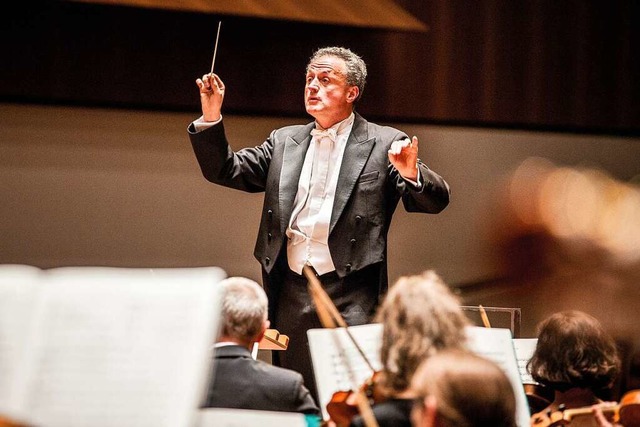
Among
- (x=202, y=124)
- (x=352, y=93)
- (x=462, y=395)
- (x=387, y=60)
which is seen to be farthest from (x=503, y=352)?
(x=387, y=60)

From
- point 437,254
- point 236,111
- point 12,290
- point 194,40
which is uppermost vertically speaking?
point 194,40

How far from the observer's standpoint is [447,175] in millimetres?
5324

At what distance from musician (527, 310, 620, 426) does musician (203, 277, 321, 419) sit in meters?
0.81

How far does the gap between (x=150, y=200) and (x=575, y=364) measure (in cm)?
280

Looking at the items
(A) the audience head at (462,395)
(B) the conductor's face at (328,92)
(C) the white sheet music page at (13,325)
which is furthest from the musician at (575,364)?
(C) the white sheet music page at (13,325)

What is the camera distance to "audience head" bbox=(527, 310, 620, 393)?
2.72 metres

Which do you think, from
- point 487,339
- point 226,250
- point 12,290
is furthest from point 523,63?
point 12,290

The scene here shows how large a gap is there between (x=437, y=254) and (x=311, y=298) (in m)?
2.30

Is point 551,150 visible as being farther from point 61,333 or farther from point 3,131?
point 61,333

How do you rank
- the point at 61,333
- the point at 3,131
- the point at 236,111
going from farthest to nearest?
1. the point at 236,111
2. the point at 3,131
3. the point at 61,333

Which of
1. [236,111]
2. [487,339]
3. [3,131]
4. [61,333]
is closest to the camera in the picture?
[61,333]

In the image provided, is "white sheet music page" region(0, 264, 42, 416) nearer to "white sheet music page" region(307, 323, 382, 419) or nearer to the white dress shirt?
"white sheet music page" region(307, 323, 382, 419)

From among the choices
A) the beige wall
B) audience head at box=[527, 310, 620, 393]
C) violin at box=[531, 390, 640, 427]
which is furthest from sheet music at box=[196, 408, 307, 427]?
the beige wall

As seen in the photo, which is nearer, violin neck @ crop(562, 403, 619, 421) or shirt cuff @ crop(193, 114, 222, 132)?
violin neck @ crop(562, 403, 619, 421)
